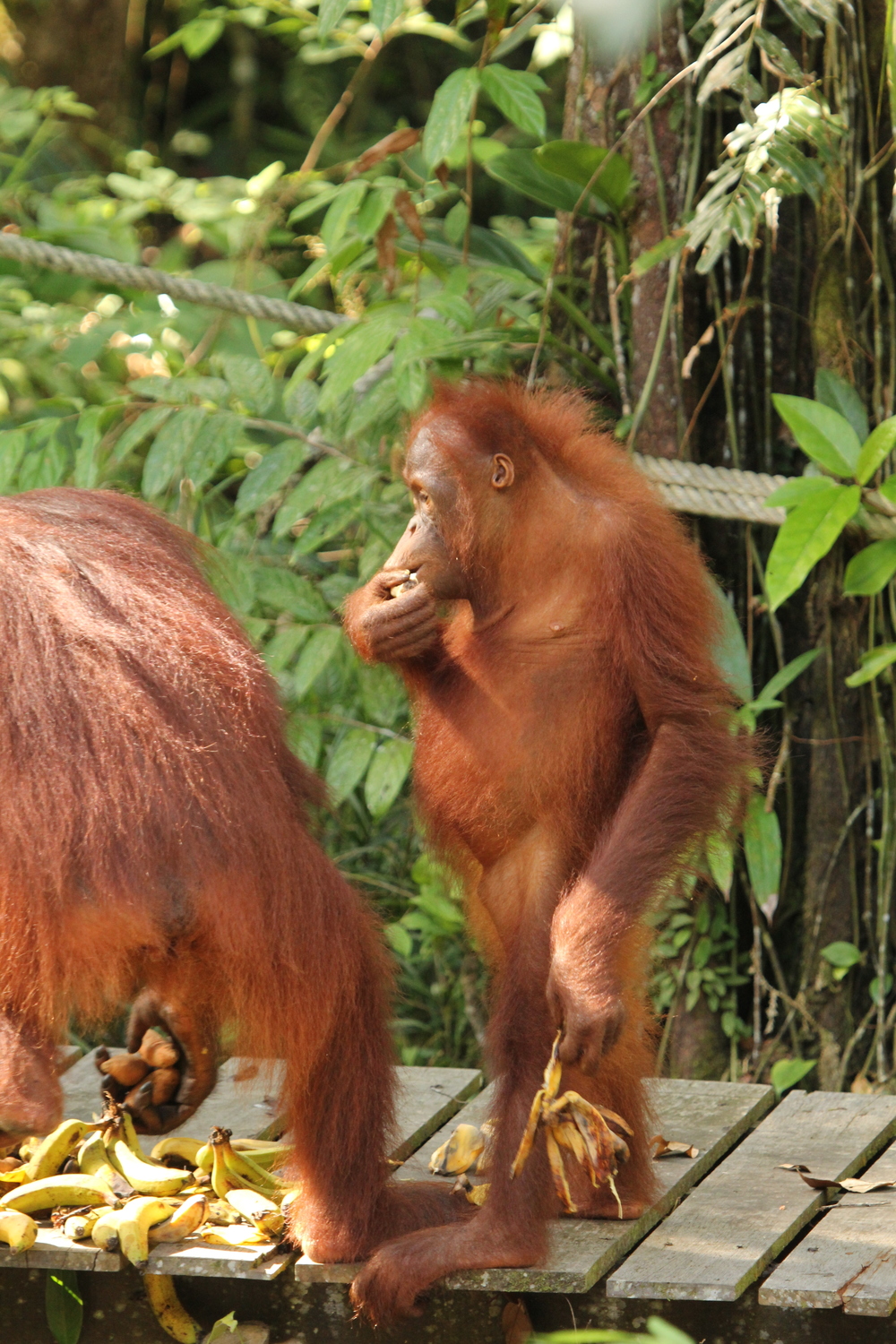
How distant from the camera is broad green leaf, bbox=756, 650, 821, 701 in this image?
3.56 m

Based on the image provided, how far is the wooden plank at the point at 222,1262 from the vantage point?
2.28m

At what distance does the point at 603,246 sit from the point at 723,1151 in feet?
7.41

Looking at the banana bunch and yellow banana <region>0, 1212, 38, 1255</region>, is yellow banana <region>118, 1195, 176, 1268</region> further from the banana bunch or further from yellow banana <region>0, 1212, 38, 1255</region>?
the banana bunch

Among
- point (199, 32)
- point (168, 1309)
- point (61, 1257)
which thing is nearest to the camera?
point (61, 1257)

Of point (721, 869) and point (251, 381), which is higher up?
point (251, 381)

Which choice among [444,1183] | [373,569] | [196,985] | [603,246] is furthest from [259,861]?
[603,246]

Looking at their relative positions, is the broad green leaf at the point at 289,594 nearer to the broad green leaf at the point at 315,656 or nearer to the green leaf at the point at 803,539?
the broad green leaf at the point at 315,656

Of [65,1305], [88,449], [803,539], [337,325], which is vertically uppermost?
[337,325]

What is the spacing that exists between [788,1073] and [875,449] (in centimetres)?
154

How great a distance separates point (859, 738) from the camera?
3.73 meters

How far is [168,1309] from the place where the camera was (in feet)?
7.98

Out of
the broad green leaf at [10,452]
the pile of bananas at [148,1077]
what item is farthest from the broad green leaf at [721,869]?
the broad green leaf at [10,452]

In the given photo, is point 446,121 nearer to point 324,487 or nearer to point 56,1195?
point 324,487

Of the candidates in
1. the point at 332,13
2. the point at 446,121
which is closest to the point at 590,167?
the point at 446,121
